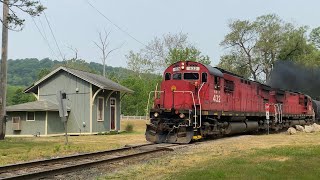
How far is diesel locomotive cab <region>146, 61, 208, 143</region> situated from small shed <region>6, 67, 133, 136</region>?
1079cm

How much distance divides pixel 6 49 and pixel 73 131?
1006cm

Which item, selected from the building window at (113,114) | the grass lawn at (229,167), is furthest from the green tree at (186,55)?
the grass lawn at (229,167)

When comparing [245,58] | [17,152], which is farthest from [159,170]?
[245,58]

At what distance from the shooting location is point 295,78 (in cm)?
5484

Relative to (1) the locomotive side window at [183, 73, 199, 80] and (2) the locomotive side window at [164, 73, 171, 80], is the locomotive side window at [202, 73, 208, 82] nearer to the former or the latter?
(1) the locomotive side window at [183, 73, 199, 80]

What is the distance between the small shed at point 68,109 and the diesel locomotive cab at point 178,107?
10.8 meters

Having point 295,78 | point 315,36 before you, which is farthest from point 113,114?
point 315,36

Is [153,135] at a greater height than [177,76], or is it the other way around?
[177,76]

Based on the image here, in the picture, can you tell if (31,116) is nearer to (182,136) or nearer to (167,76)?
(167,76)

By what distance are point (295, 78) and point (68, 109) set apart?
113 feet

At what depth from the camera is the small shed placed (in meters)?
30.8

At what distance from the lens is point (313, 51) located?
225 feet

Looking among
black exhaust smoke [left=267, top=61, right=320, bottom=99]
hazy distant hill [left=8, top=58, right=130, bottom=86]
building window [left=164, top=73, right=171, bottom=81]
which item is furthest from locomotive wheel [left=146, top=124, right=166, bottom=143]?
hazy distant hill [left=8, top=58, right=130, bottom=86]

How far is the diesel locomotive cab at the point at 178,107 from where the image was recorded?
64.0 ft
